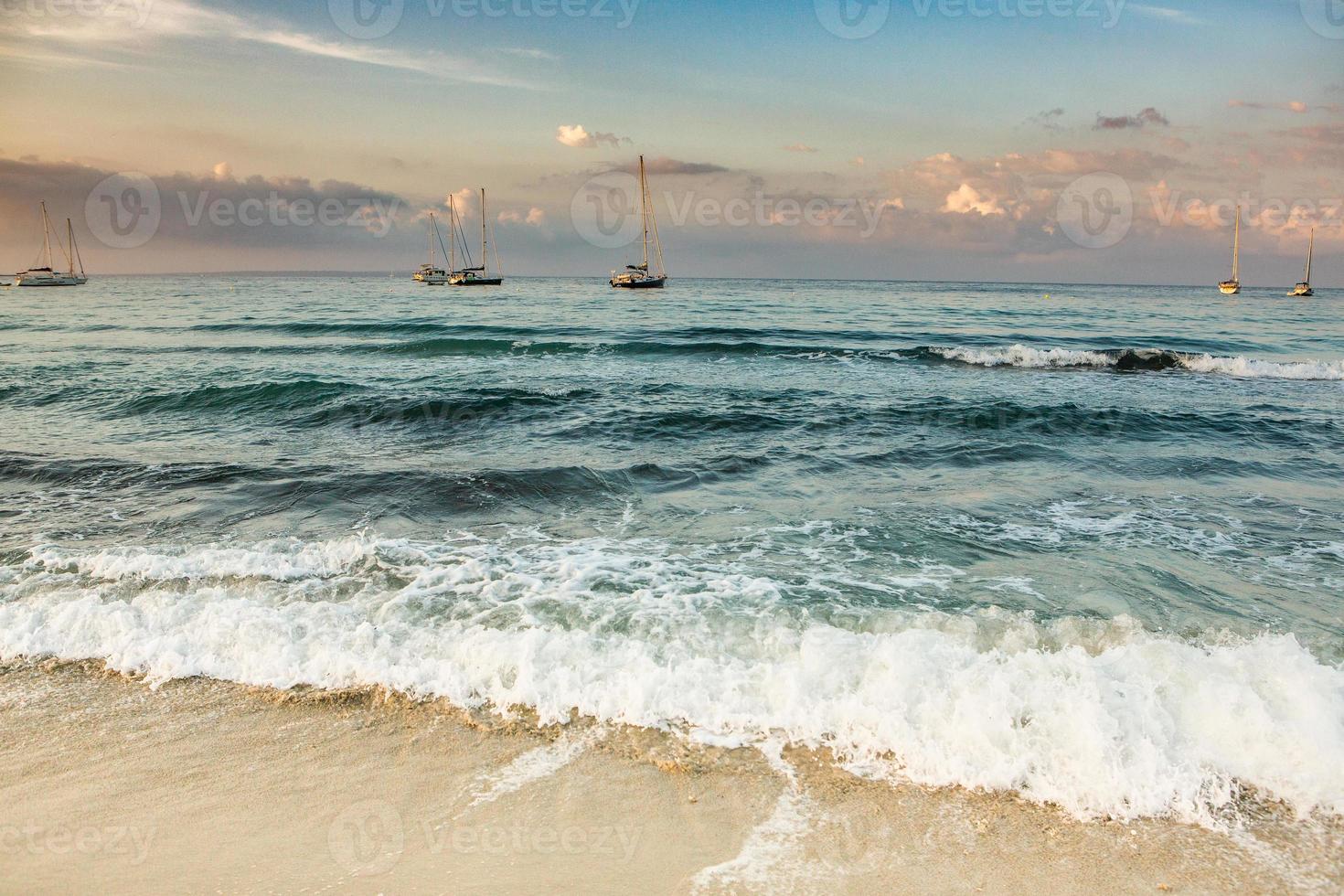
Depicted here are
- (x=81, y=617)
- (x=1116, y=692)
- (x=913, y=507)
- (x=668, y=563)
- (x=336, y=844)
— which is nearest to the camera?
(x=336, y=844)

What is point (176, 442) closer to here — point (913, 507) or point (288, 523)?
point (288, 523)

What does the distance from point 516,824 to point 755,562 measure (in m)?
3.98

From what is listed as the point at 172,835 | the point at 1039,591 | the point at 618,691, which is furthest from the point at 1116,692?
the point at 172,835

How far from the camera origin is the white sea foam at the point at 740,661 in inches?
168

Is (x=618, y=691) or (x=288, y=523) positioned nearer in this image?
(x=618, y=691)

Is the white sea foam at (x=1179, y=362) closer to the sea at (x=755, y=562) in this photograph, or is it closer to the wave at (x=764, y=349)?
the wave at (x=764, y=349)

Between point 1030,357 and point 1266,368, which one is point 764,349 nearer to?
point 1030,357

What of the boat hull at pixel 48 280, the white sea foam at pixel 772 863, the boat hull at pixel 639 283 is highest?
the boat hull at pixel 48 280

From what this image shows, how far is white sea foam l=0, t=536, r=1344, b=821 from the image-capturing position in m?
4.27

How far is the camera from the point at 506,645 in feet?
17.8

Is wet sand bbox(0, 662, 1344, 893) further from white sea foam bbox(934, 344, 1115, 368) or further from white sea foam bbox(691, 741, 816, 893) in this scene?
white sea foam bbox(934, 344, 1115, 368)

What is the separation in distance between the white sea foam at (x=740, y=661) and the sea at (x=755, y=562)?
1.0 inches

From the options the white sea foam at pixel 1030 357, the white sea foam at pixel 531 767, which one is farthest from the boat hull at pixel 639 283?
the white sea foam at pixel 531 767

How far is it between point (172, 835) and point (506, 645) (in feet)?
7.11
